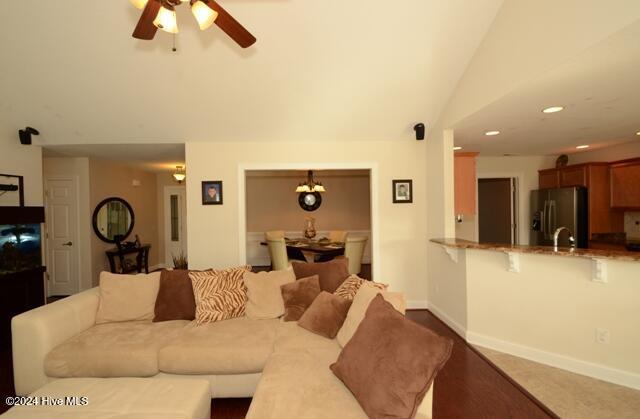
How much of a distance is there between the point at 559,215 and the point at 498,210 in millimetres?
1627

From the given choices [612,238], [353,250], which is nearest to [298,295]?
[353,250]

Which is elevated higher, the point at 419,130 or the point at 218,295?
the point at 419,130

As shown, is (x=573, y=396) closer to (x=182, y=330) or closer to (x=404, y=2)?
(x=182, y=330)

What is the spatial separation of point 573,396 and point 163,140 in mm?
4856

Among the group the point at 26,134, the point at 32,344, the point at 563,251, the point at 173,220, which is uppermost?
the point at 26,134

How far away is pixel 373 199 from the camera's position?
408 centimetres

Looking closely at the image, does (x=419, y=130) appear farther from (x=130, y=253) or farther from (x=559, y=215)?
(x=130, y=253)

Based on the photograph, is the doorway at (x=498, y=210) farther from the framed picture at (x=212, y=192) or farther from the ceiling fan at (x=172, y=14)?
the ceiling fan at (x=172, y=14)

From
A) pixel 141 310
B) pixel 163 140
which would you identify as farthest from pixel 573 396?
pixel 163 140

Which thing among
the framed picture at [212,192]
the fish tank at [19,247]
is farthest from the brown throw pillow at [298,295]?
the fish tank at [19,247]

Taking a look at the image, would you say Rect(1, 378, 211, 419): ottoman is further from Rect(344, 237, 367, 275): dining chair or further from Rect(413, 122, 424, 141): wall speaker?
Rect(413, 122, 424, 141): wall speaker

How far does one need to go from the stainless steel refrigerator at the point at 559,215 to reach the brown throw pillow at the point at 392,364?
4.31 metres

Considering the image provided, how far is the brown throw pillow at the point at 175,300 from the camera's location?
8.77 feet

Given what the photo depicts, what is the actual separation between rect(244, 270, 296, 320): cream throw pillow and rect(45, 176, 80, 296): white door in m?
4.02
